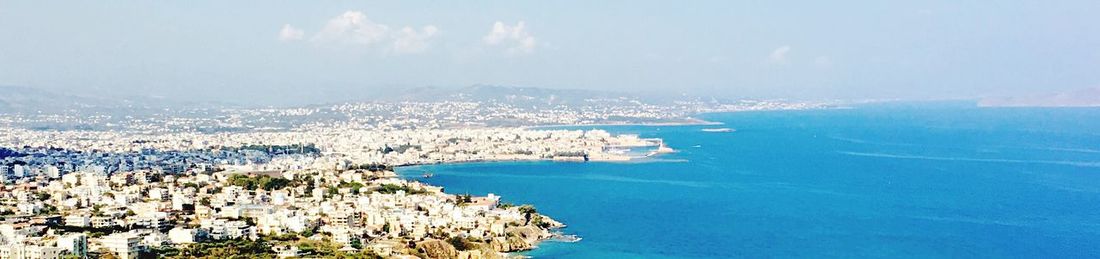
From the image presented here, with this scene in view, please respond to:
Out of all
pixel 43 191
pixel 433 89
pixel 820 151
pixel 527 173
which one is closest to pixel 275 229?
pixel 43 191

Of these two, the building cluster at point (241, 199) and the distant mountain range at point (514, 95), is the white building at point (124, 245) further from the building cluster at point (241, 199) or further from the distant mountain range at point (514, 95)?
the distant mountain range at point (514, 95)

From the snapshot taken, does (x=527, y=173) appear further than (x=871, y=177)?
Yes

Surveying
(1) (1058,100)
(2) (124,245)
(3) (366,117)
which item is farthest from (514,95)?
(2) (124,245)

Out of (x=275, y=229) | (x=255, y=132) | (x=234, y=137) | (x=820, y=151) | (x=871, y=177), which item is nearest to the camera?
(x=275, y=229)

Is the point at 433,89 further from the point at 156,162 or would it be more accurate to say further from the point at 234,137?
the point at 156,162

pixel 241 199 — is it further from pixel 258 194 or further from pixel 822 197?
pixel 822 197

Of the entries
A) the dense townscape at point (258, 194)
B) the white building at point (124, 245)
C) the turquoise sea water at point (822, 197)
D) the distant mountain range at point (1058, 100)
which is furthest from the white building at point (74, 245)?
the distant mountain range at point (1058, 100)

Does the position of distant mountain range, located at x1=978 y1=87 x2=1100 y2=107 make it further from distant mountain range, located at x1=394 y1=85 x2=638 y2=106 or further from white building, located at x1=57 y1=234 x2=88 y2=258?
white building, located at x1=57 y1=234 x2=88 y2=258
